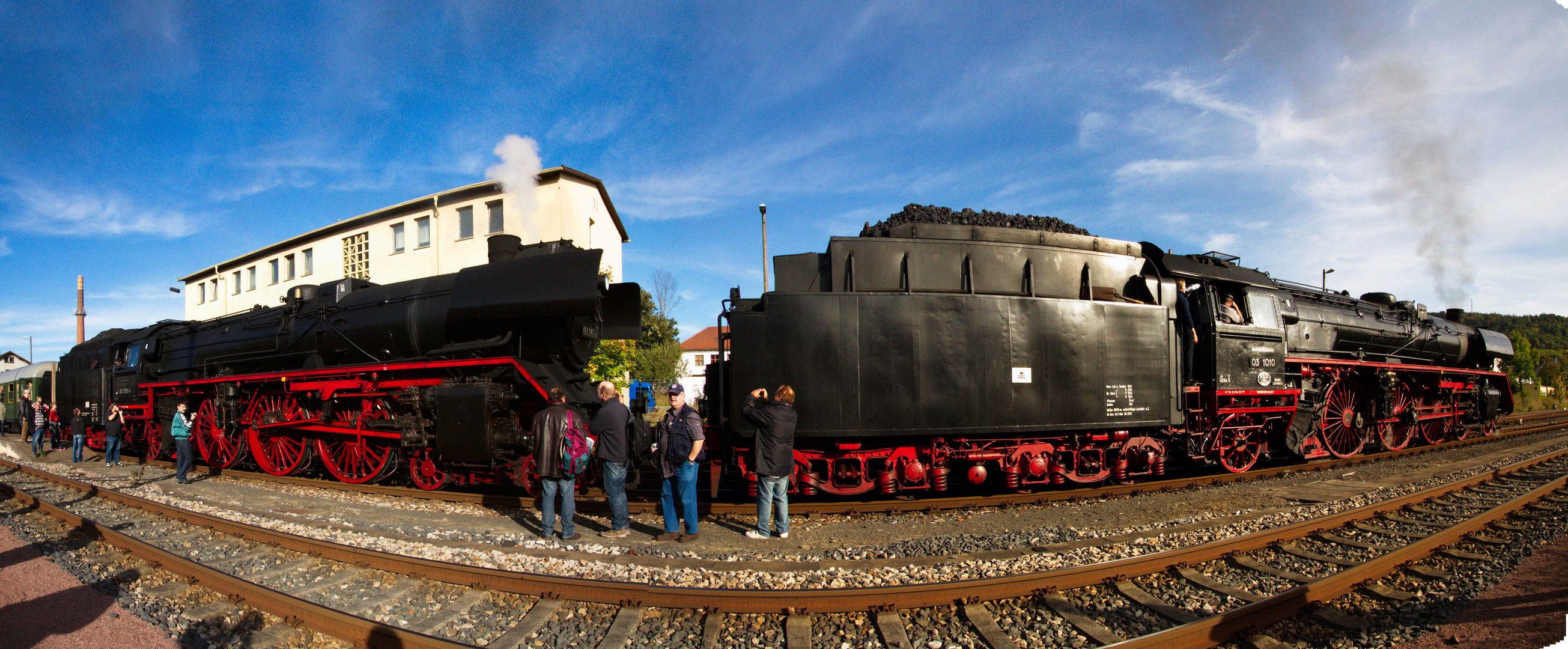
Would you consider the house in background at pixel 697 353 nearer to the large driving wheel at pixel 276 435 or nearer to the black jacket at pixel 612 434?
the large driving wheel at pixel 276 435

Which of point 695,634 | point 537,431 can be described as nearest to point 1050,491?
point 695,634

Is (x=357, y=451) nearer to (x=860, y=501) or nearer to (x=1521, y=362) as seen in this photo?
(x=860, y=501)

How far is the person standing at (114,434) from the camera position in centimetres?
1203

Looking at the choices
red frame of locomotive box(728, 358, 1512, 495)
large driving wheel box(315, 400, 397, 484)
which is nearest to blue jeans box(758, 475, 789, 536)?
red frame of locomotive box(728, 358, 1512, 495)

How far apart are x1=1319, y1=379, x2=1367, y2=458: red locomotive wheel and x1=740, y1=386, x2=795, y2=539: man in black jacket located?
9.05m

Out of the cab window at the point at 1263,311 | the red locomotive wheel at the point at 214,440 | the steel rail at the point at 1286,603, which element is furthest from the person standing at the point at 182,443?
the cab window at the point at 1263,311

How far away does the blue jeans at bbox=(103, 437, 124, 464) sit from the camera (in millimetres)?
12242

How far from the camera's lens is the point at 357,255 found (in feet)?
80.4

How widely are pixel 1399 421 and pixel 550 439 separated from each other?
47.5ft

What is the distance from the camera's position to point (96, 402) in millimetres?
14047

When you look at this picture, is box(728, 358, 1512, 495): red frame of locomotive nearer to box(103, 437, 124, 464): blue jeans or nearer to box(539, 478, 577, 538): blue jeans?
box(539, 478, 577, 538): blue jeans

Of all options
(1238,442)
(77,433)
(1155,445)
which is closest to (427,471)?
(1155,445)

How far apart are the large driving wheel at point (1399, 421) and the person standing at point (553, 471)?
13.1 metres

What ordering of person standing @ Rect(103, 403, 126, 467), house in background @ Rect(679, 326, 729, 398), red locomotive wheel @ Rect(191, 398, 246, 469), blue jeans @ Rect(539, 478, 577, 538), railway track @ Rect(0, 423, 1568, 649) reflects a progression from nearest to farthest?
railway track @ Rect(0, 423, 1568, 649) → blue jeans @ Rect(539, 478, 577, 538) → red locomotive wheel @ Rect(191, 398, 246, 469) → person standing @ Rect(103, 403, 126, 467) → house in background @ Rect(679, 326, 729, 398)
